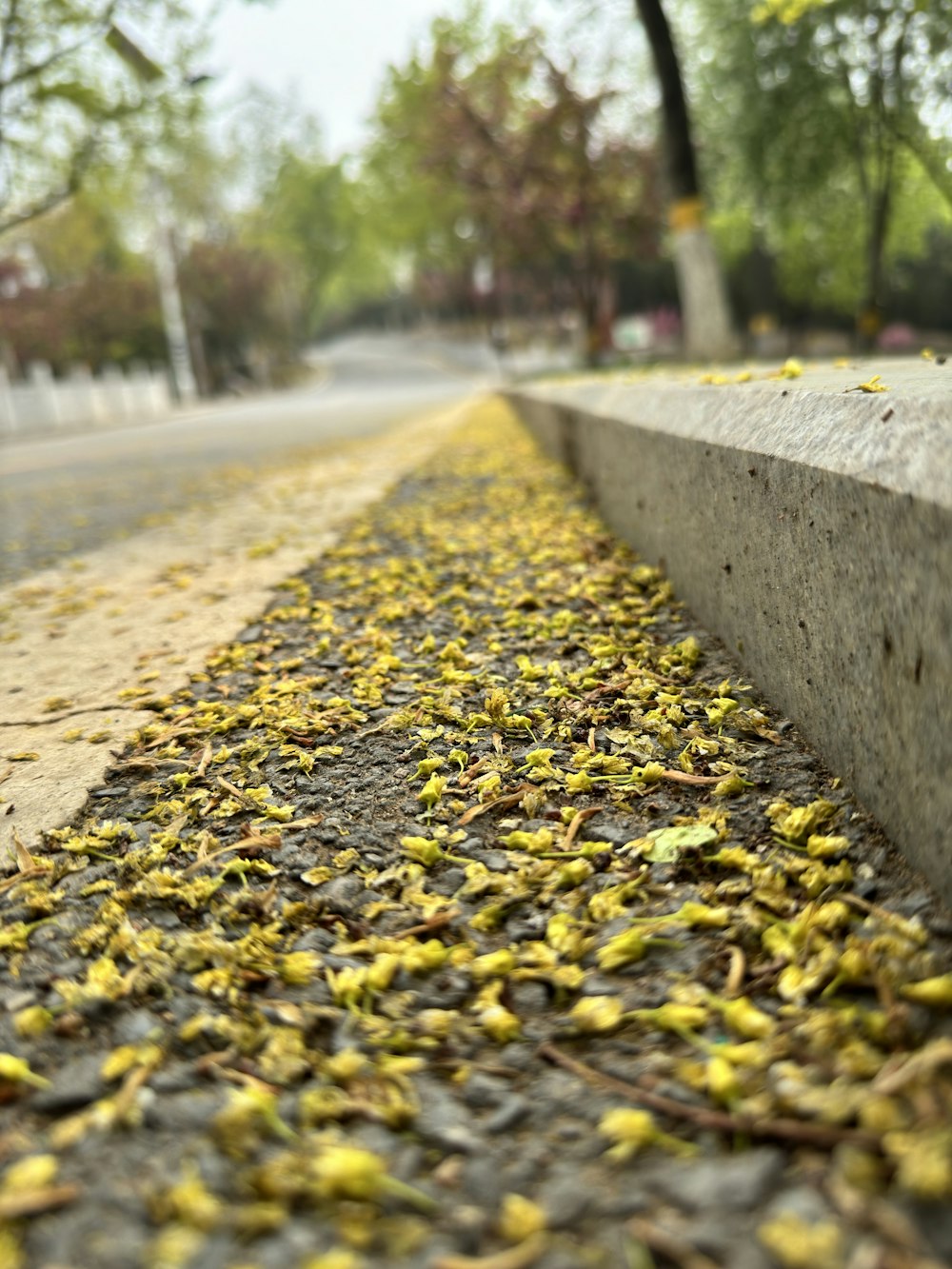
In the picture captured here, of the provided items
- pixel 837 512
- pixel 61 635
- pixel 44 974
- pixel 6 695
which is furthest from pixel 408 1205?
pixel 61 635

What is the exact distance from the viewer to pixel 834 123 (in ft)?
52.6

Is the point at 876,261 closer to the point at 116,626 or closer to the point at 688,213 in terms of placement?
the point at 688,213

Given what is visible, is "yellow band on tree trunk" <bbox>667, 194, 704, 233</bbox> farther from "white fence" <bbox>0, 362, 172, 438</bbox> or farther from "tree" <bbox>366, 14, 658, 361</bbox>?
"white fence" <bbox>0, 362, 172, 438</bbox>

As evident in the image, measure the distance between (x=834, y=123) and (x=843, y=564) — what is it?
17082mm

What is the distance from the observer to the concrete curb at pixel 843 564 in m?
1.49

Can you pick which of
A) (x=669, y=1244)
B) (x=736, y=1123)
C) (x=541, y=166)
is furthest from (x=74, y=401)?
(x=669, y=1244)

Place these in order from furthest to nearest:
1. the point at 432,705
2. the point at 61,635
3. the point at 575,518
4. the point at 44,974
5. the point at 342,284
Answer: the point at 342,284, the point at 575,518, the point at 61,635, the point at 432,705, the point at 44,974

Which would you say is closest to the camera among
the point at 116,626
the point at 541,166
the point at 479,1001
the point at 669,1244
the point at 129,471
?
the point at 669,1244

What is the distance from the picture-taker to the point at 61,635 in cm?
389

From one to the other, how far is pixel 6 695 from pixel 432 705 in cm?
142

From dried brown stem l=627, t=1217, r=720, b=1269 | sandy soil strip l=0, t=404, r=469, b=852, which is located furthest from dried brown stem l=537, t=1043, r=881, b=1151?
sandy soil strip l=0, t=404, r=469, b=852

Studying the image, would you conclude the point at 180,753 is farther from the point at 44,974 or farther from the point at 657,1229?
the point at 657,1229

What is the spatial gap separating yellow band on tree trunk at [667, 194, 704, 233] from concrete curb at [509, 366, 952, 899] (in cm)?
996

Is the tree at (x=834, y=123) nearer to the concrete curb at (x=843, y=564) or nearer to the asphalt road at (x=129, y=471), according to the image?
the asphalt road at (x=129, y=471)
